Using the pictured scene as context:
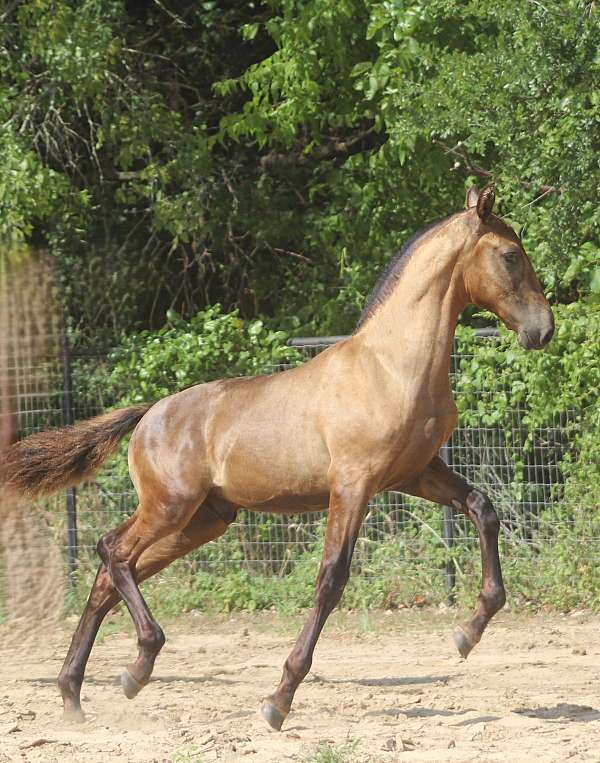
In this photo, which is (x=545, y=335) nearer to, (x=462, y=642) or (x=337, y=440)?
(x=337, y=440)

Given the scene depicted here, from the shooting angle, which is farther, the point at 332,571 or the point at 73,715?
the point at 73,715

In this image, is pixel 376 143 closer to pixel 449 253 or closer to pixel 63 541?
pixel 63 541

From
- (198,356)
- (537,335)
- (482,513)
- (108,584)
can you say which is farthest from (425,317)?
(198,356)

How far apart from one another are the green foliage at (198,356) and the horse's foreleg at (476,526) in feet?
12.5

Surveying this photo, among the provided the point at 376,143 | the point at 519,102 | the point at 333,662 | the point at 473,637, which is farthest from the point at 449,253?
the point at 376,143

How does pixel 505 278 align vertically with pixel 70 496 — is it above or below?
above

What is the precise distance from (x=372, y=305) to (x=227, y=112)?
25.3 feet

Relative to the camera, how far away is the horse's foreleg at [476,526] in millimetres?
5402

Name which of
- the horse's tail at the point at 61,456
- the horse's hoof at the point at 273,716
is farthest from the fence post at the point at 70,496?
the horse's hoof at the point at 273,716

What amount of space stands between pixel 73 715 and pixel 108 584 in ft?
2.24

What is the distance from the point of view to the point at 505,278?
5355mm

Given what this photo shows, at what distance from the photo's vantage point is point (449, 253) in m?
5.45

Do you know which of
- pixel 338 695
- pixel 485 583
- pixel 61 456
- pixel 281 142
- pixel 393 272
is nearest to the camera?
pixel 485 583

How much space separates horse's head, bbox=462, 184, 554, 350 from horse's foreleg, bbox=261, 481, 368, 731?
3.35 ft
